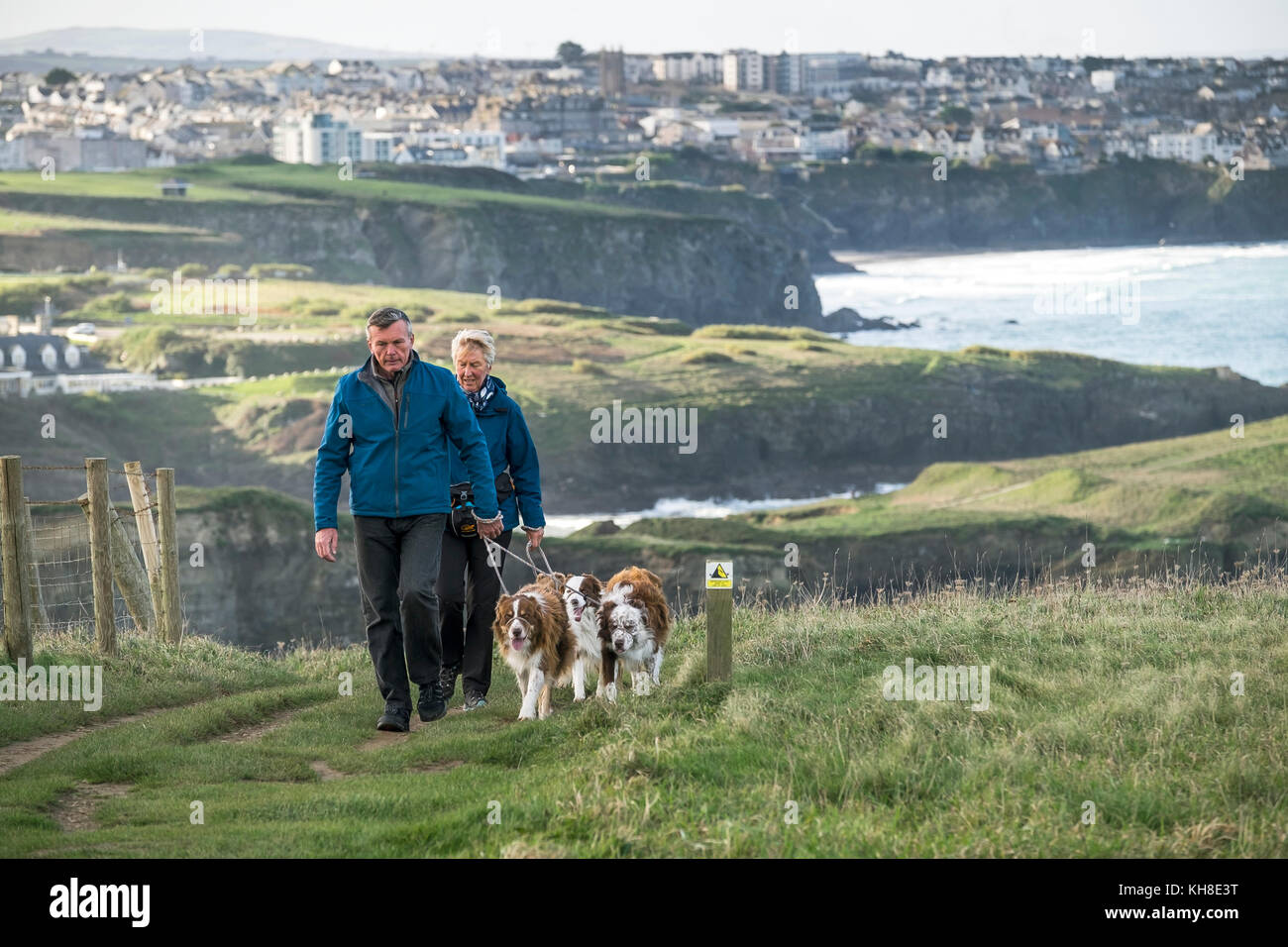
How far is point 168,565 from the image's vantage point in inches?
550

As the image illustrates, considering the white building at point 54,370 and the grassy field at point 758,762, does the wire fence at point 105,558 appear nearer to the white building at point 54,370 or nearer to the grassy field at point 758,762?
the grassy field at point 758,762

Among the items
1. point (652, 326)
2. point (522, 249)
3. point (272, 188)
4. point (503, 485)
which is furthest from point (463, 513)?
point (272, 188)

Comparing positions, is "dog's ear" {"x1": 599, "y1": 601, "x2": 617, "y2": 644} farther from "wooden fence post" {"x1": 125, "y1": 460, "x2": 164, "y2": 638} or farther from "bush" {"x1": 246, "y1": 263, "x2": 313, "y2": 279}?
"bush" {"x1": 246, "y1": 263, "x2": 313, "y2": 279}

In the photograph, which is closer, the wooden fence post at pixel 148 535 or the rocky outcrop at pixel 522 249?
the wooden fence post at pixel 148 535

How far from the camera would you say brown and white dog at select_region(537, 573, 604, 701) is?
10.1 meters

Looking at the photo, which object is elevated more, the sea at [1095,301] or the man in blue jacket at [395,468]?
the man in blue jacket at [395,468]

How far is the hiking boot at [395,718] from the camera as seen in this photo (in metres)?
9.66

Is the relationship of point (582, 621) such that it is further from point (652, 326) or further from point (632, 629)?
point (652, 326)

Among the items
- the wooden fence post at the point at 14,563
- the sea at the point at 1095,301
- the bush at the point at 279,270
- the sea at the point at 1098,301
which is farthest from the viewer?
the sea at the point at 1098,301

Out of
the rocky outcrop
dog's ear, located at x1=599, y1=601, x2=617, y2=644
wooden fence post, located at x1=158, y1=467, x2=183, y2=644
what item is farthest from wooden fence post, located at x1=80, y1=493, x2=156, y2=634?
the rocky outcrop

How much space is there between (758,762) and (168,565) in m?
7.94

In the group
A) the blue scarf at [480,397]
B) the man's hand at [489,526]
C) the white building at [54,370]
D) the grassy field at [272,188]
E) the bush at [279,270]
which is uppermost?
the grassy field at [272,188]

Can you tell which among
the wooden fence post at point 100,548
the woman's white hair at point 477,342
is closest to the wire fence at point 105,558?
the wooden fence post at point 100,548

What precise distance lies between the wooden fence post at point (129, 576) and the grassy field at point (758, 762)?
4.83 feet
